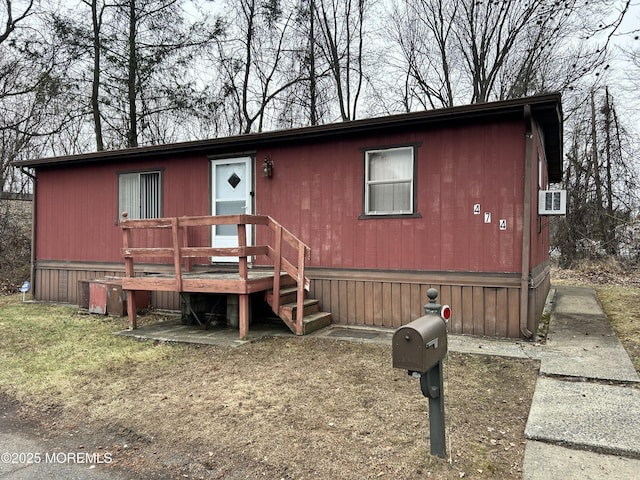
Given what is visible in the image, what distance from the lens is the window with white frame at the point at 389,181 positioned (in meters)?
6.75

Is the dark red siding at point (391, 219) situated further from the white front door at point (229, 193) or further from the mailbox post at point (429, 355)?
the mailbox post at point (429, 355)

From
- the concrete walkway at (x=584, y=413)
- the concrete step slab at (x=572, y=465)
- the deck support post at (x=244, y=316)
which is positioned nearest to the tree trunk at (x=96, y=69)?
the deck support post at (x=244, y=316)

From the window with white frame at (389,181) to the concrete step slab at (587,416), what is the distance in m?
3.24

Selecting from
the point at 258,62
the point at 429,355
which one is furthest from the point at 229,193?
the point at 258,62

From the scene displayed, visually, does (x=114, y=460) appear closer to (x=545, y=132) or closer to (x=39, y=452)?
(x=39, y=452)

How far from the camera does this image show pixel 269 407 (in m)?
3.75

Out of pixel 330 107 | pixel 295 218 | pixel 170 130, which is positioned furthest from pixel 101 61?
pixel 295 218

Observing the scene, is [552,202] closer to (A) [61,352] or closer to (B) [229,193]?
(B) [229,193]

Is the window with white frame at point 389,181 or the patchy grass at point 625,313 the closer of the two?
the patchy grass at point 625,313

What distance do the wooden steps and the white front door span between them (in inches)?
65.7

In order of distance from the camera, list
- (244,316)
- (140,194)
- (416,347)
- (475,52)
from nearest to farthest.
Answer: (416,347) < (244,316) < (140,194) < (475,52)

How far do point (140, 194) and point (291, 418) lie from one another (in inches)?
262

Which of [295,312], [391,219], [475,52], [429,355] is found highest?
[475,52]

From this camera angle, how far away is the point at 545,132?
7.60 m
